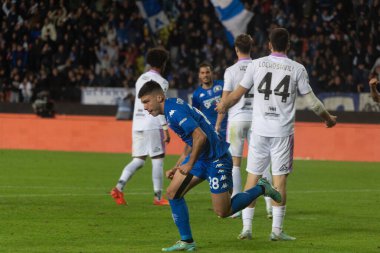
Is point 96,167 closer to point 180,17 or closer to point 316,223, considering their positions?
point 316,223

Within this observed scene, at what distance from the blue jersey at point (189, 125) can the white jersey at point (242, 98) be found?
3241 millimetres

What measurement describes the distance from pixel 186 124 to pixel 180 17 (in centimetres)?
2437

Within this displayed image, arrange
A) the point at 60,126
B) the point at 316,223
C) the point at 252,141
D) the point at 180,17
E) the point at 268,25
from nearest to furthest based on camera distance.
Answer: the point at 252,141 → the point at 316,223 → the point at 60,126 → the point at 268,25 → the point at 180,17

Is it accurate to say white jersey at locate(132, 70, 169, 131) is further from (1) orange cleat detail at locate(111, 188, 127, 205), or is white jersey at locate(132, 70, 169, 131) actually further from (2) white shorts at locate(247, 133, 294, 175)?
(2) white shorts at locate(247, 133, 294, 175)

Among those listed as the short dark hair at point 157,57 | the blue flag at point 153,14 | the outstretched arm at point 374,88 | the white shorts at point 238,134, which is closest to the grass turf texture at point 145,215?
the white shorts at point 238,134

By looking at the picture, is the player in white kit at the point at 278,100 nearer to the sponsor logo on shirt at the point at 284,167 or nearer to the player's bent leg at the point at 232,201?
the sponsor logo on shirt at the point at 284,167

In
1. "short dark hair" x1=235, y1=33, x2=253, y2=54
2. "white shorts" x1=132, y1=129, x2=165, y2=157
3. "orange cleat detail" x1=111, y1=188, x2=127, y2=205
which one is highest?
"short dark hair" x1=235, y1=33, x2=253, y2=54

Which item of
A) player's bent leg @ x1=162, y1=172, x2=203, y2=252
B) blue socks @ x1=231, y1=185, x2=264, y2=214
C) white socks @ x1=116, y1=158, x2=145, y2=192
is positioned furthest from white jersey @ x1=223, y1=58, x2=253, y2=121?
player's bent leg @ x1=162, y1=172, x2=203, y2=252

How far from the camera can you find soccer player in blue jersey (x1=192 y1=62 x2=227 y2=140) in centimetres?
1477

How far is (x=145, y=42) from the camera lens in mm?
33688

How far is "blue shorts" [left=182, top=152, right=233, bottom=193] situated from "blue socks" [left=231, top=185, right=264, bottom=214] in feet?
0.74

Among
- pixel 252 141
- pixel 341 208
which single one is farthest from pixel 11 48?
pixel 252 141

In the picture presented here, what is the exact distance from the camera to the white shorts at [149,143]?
50.6 feet

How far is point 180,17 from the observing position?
3391cm
